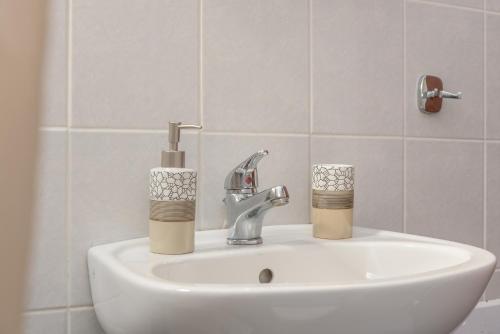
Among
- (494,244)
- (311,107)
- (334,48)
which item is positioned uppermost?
(334,48)

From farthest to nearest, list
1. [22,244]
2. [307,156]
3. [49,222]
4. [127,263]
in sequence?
[307,156] → [49,222] → [127,263] → [22,244]

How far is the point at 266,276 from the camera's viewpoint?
78 cm

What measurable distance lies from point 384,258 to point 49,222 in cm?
51

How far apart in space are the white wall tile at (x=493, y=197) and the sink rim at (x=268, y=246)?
1.32ft

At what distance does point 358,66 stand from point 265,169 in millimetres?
285

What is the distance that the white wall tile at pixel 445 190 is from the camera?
107 centimetres

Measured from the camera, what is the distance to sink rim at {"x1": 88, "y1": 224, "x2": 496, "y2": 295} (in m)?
0.50

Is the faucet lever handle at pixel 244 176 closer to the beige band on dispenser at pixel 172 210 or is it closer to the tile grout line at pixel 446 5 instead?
the beige band on dispenser at pixel 172 210

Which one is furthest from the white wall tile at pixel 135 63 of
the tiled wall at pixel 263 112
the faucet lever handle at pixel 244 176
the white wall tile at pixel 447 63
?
the white wall tile at pixel 447 63

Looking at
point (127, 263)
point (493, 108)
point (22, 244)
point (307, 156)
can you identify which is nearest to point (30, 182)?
point (22, 244)

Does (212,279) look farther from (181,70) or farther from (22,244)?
(22,244)

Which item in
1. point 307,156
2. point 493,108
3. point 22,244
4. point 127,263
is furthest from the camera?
point 493,108

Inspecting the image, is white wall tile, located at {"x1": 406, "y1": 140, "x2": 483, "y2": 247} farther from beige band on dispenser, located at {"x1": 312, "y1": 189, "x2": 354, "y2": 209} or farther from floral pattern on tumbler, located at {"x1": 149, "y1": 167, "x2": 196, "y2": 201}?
floral pattern on tumbler, located at {"x1": 149, "y1": 167, "x2": 196, "y2": 201}

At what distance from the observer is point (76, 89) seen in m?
0.77
